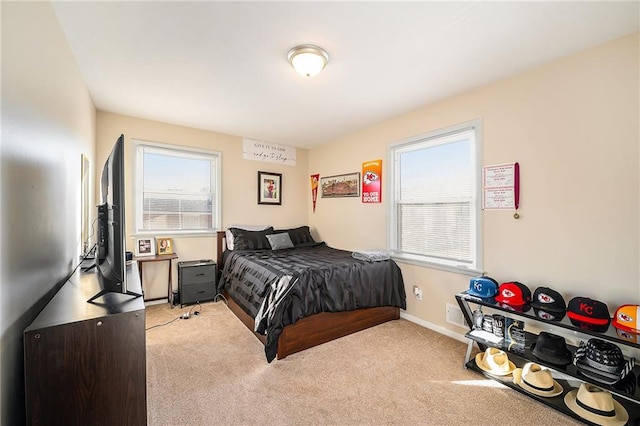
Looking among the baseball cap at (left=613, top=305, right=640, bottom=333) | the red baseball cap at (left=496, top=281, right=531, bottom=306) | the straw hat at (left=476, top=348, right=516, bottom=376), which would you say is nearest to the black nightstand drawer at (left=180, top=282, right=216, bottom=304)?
the straw hat at (left=476, top=348, right=516, bottom=376)

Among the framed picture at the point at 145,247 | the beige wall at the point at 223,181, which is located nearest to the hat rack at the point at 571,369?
the beige wall at the point at 223,181

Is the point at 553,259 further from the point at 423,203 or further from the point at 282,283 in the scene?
the point at 282,283

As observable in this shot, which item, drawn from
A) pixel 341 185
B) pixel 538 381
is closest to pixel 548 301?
pixel 538 381

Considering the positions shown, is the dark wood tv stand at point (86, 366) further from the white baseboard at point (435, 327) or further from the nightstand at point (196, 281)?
the white baseboard at point (435, 327)

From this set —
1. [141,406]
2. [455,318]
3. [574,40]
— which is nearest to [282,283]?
[141,406]

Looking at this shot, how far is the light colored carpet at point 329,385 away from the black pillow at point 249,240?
54.3 inches

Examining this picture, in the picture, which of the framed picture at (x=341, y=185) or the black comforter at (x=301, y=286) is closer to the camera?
the black comforter at (x=301, y=286)

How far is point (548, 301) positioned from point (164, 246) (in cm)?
415

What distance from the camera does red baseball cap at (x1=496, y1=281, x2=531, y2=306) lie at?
206cm

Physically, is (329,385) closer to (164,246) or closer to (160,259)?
(160,259)

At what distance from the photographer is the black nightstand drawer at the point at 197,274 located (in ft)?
11.6

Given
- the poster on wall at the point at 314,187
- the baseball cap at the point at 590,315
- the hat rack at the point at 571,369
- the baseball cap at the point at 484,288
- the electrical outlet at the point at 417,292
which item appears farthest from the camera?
the poster on wall at the point at 314,187

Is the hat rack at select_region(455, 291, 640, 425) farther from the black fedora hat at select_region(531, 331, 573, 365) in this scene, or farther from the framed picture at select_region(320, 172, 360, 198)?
the framed picture at select_region(320, 172, 360, 198)

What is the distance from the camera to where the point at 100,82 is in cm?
254
